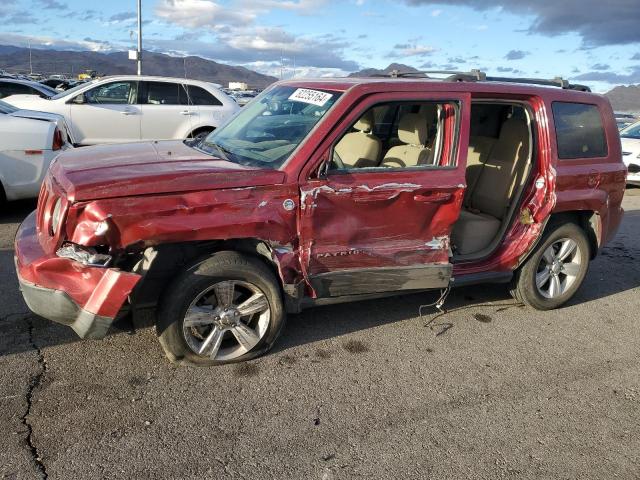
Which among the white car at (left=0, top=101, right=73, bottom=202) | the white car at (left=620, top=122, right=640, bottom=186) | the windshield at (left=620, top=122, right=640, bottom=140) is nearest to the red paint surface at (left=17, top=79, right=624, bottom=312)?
the white car at (left=0, top=101, right=73, bottom=202)

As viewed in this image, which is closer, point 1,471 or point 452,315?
point 1,471

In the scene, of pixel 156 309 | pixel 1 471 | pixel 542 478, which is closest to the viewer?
pixel 1 471

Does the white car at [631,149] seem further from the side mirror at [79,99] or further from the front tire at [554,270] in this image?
the side mirror at [79,99]

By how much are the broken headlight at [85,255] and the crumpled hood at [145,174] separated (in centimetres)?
30

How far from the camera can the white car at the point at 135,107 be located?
32.7ft

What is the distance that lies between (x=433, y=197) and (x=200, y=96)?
806 centimetres

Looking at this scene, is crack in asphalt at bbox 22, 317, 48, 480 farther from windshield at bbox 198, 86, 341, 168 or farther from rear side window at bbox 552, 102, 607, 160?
rear side window at bbox 552, 102, 607, 160

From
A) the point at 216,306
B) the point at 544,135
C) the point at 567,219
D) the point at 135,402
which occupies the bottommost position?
the point at 135,402

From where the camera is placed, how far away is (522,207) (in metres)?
4.61

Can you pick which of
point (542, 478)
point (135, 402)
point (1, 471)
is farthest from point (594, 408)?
point (1, 471)

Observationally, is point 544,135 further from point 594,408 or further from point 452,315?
point 594,408

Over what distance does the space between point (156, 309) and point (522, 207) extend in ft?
9.97

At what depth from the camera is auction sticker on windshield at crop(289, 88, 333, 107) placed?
12.5ft

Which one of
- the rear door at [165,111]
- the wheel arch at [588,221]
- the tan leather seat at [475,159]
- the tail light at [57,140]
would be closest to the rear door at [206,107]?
the rear door at [165,111]
